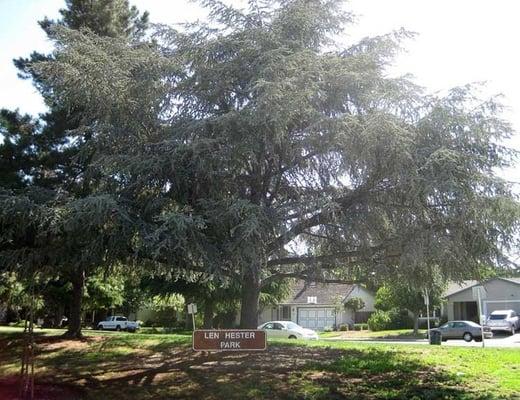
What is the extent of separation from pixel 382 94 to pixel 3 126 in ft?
47.3

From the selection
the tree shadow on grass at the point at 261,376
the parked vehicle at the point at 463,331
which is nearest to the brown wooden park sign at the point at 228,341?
the tree shadow on grass at the point at 261,376

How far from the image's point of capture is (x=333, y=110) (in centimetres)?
1222

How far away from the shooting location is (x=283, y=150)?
12461 millimetres

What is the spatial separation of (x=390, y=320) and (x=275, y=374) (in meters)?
36.9

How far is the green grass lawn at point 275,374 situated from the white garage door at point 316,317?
36.5 m

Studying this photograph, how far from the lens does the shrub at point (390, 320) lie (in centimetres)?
4788

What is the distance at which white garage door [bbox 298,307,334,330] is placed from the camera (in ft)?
179

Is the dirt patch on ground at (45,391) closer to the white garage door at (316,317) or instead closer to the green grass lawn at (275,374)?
the green grass lawn at (275,374)

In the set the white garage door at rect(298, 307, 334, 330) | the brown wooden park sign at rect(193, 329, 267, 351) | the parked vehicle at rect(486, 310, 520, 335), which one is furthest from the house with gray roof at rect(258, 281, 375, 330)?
the brown wooden park sign at rect(193, 329, 267, 351)

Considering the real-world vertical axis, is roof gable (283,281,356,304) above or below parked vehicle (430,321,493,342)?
above

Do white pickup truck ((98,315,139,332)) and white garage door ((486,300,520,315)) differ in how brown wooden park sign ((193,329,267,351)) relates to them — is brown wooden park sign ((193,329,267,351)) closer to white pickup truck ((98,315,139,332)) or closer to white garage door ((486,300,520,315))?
white pickup truck ((98,315,139,332))

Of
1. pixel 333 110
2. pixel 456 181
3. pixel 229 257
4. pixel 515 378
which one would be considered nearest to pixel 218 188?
pixel 229 257

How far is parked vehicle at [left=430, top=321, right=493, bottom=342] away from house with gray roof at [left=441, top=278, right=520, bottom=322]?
10.8 metres

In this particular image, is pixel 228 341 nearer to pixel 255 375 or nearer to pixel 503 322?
pixel 255 375
